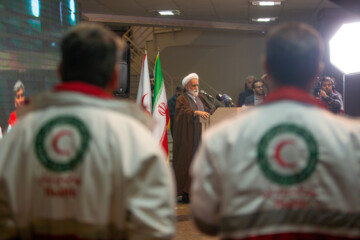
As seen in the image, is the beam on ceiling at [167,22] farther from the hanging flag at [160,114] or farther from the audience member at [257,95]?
the audience member at [257,95]

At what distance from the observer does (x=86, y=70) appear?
137cm

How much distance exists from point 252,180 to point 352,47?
7.36 feet

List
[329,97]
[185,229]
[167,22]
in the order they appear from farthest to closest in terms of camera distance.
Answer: [167,22], [329,97], [185,229]

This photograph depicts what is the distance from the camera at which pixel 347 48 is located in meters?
3.24

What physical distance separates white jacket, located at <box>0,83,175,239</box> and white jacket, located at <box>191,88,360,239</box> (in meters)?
0.17

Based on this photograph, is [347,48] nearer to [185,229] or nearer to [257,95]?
[185,229]

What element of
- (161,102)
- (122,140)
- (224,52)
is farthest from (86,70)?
(224,52)

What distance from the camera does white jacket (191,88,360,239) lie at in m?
1.34

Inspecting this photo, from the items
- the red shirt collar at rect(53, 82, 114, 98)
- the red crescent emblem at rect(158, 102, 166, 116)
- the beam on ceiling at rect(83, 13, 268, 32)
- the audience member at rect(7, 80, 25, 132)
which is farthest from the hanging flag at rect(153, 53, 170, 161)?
the red shirt collar at rect(53, 82, 114, 98)

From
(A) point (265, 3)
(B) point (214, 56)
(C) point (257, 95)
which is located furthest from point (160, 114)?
(B) point (214, 56)

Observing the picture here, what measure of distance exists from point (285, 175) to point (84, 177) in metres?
0.56

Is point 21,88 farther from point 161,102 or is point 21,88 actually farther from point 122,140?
point 122,140

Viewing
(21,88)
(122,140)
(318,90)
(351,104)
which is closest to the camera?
(122,140)

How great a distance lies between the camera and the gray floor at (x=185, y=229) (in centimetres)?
407
